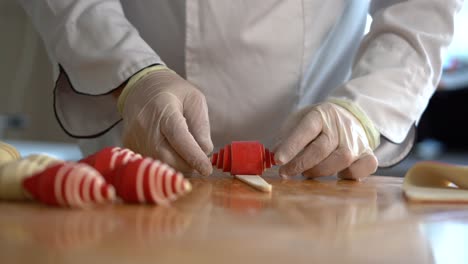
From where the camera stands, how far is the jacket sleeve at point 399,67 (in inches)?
37.1

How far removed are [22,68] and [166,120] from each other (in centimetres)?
160

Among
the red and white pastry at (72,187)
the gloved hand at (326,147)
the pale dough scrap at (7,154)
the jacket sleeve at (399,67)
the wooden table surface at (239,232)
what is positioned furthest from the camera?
the jacket sleeve at (399,67)

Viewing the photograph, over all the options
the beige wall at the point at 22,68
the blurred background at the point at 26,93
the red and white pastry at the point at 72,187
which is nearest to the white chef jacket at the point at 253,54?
the red and white pastry at the point at 72,187

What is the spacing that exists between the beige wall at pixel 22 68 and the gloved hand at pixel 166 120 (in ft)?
4.62

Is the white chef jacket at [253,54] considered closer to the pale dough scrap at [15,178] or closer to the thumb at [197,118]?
the thumb at [197,118]

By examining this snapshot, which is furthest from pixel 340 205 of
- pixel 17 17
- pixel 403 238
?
pixel 17 17

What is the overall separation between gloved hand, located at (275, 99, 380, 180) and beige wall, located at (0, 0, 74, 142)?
1.54 m

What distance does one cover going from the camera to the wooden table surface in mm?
344

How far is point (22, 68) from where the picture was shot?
2.24m

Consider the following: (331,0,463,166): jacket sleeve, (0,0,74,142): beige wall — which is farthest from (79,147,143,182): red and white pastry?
(0,0,74,142): beige wall

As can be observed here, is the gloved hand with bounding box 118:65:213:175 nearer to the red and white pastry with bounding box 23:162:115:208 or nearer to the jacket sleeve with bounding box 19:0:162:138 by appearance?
the jacket sleeve with bounding box 19:0:162:138

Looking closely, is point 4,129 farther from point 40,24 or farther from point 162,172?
point 162,172

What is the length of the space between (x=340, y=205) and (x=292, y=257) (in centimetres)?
24

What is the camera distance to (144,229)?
40 centimetres
